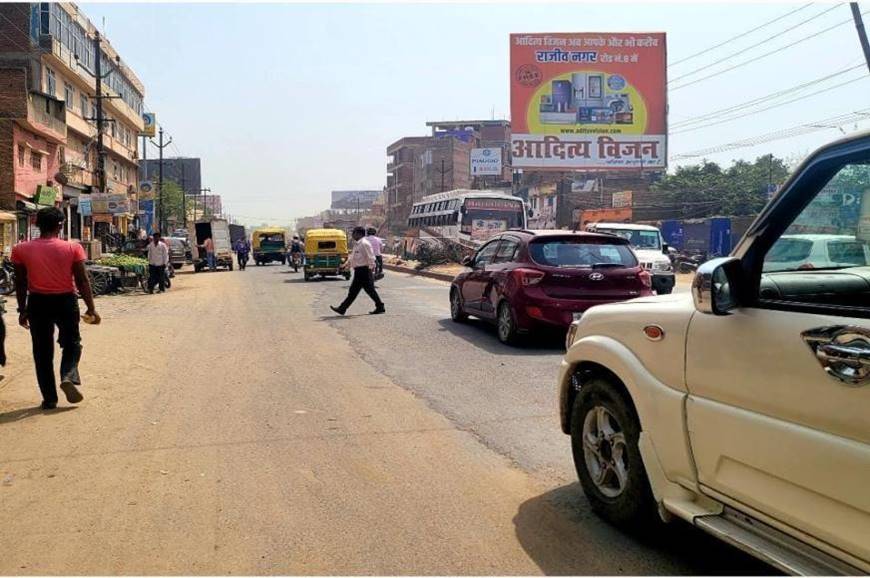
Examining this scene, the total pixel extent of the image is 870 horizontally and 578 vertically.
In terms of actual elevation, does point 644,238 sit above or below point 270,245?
below

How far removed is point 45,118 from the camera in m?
33.4

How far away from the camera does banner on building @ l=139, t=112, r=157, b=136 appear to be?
67.3 m

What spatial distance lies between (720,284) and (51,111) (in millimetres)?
38273

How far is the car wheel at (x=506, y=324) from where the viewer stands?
10016 mm

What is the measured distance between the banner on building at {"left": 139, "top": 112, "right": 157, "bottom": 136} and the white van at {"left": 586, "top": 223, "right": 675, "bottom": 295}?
55965mm

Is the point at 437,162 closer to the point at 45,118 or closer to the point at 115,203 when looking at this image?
the point at 45,118

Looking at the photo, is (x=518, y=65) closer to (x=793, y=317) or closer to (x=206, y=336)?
(x=206, y=336)

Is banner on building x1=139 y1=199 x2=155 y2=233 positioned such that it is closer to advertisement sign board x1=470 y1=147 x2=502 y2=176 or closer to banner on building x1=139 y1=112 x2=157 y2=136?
banner on building x1=139 y1=112 x2=157 y2=136

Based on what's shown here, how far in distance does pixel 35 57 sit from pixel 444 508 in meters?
41.2

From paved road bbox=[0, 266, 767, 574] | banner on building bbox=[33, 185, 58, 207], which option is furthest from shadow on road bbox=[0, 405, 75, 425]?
banner on building bbox=[33, 185, 58, 207]

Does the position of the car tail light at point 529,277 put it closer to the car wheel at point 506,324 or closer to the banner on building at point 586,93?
the car wheel at point 506,324

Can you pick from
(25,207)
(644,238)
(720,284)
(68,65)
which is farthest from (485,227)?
(720,284)

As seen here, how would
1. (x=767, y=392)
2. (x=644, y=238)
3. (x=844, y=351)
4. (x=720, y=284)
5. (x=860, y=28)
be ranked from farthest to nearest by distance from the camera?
(x=644, y=238) < (x=860, y=28) < (x=720, y=284) < (x=767, y=392) < (x=844, y=351)

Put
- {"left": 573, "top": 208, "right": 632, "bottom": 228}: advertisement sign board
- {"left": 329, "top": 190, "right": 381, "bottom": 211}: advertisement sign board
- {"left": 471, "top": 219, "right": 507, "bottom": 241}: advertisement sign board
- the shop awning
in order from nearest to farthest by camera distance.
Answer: the shop awning < {"left": 471, "top": 219, "right": 507, "bottom": 241}: advertisement sign board < {"left": 573, "top": 208, "right": 632, "bottom": 228}: advertisement sign board < {"left": 329, "top": 190, "right": 381, "bottom": 211}: advertisement sign board
